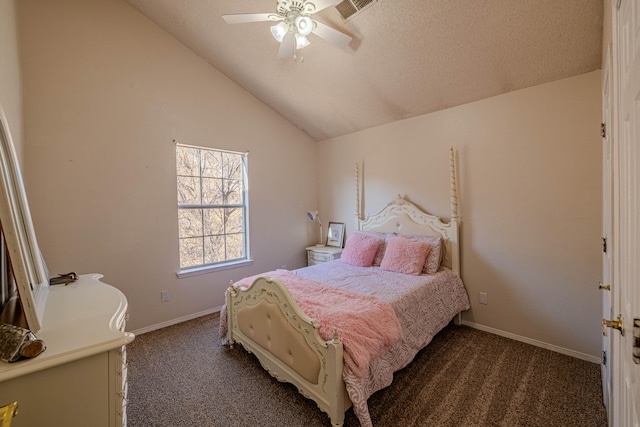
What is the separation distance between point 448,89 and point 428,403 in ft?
9.00

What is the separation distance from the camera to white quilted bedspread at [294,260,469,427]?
1.57 meters

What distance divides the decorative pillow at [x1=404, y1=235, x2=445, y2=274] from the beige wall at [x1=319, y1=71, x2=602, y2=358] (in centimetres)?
26

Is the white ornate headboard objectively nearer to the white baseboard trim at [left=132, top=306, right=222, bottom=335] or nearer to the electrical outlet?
the electrical outlet

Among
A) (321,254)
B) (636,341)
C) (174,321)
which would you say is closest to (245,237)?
(321,254)

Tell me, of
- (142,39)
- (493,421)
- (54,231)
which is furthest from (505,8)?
(54,231)

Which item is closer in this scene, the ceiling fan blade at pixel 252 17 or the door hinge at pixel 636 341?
the door hinge at pixel 636 341

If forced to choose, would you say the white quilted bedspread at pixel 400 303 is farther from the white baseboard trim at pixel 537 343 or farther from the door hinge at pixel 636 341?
the door hinge at pixel 636 341

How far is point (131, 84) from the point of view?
8.93ft

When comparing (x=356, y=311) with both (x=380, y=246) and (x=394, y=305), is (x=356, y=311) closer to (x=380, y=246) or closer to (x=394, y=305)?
(x=394, y=305)

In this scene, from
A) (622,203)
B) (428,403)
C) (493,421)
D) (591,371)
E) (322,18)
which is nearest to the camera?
(622,203)

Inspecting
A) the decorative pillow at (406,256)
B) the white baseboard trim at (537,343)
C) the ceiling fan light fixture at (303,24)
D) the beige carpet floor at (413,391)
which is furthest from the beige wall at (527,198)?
the ceiling fan light fixture at (303,24)

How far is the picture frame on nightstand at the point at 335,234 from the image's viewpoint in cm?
404

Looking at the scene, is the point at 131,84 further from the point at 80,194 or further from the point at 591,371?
the point at 591,371

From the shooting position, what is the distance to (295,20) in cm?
190
